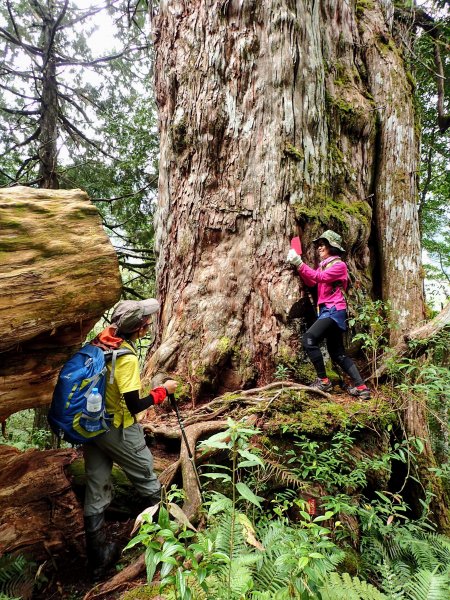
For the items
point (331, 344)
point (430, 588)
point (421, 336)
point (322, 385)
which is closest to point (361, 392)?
point (322, 385)

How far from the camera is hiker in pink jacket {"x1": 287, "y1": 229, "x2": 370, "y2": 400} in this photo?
14.5 ft

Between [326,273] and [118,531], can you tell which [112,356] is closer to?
[118,531]

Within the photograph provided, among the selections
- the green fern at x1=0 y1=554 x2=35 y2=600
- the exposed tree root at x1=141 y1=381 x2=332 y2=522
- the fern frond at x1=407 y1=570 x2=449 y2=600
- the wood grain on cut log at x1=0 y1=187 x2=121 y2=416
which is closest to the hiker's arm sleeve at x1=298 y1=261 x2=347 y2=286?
the exposed tree root at x1=141 y1=381 x2=332 y2=522

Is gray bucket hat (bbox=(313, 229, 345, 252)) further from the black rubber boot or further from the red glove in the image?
the black rubber boot

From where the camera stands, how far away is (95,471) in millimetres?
3369

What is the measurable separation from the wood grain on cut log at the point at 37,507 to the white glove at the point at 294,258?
305 cm

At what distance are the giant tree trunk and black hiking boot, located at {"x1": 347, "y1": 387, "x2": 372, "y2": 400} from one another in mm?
773

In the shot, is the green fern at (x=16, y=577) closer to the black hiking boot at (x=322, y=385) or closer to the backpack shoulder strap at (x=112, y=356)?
the backpack shoulder strap at (x=112, y=356)

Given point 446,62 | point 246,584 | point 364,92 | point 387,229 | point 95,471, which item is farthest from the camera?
point 446,62

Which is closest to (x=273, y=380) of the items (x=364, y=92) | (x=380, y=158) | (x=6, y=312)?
(x=6, y=312)

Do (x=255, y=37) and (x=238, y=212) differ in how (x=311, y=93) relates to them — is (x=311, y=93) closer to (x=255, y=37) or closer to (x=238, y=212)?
(x=255, y=37)

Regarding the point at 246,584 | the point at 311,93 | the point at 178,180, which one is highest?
the point at 311,93

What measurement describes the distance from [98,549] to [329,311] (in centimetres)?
311

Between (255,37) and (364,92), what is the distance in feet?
7.45
